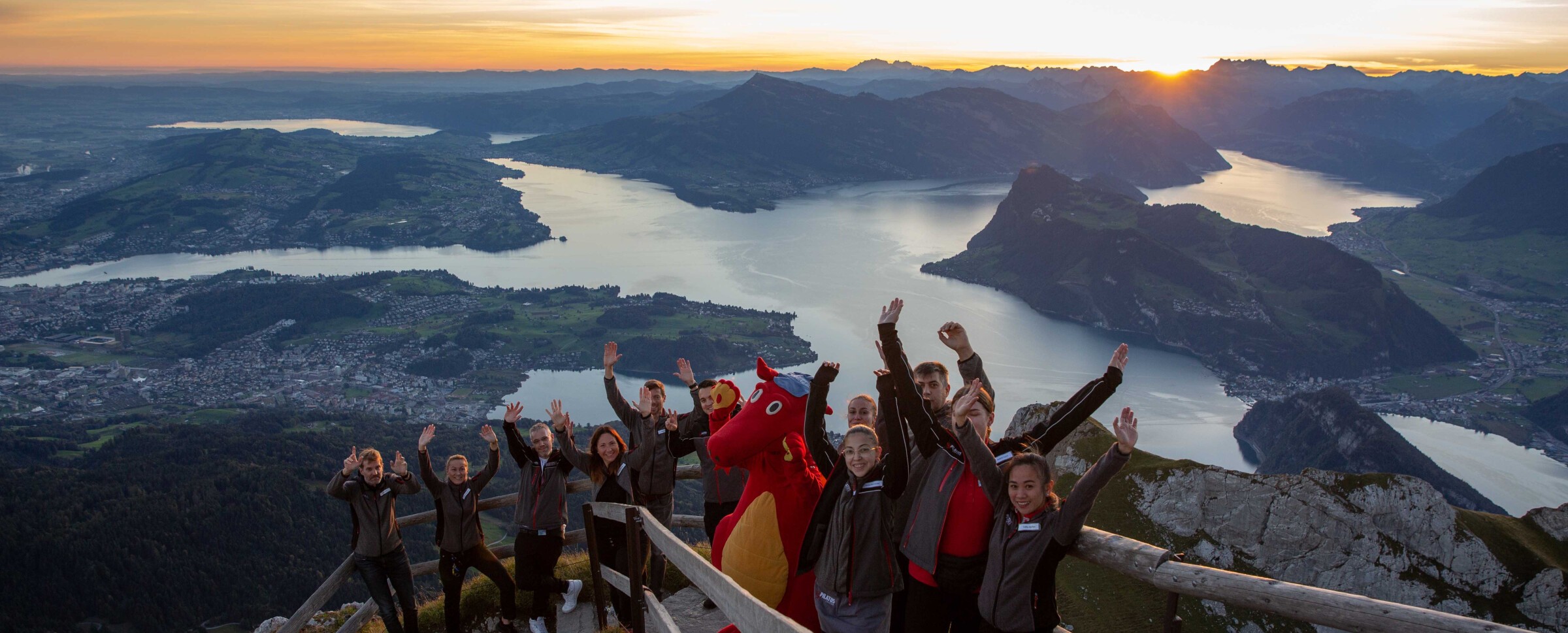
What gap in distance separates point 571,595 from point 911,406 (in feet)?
15.9

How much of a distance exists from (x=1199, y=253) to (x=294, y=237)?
169 m

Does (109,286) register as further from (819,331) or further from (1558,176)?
(1558,176)

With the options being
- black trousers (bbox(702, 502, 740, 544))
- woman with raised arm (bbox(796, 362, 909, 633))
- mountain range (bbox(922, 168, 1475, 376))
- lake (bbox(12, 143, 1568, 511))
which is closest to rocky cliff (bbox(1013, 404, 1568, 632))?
black trousers (bbox(702, 502, 740, 544))

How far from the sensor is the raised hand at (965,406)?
4699 mm

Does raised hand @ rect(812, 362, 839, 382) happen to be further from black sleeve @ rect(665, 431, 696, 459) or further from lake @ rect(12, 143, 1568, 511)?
lake @ rect(12, 143, 1568, 511)

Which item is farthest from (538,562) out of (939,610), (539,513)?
(939,610)

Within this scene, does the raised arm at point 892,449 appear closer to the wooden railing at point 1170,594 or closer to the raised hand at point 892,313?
the raised hand at point 892,313

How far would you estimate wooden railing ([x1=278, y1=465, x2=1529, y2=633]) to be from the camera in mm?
3129

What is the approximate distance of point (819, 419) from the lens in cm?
544

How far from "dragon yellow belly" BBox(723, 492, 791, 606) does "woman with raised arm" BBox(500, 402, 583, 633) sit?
2.90 m

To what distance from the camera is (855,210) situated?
19012 cm

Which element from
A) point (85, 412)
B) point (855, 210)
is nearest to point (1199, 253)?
point (855, 210)

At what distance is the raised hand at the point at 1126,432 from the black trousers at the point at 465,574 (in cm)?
573

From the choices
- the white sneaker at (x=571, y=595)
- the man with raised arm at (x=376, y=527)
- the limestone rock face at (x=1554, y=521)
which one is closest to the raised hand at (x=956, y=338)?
the white sneaker at (x=571, y=595)
